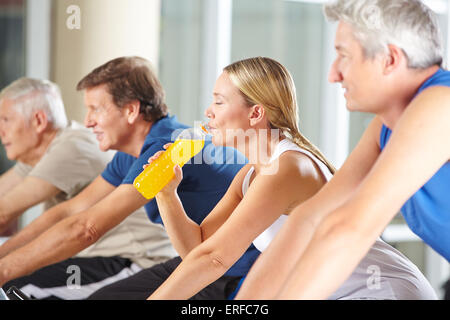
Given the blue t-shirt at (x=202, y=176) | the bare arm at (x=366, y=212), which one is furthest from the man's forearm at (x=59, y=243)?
the bare arm at (x=366, y=212)

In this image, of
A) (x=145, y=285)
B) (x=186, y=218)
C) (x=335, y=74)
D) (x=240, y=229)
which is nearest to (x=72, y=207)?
(x=145, y=285)

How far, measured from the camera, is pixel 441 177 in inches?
31.3

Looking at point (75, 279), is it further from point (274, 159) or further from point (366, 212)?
point (366, 212)

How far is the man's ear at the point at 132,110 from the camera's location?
1525 mm

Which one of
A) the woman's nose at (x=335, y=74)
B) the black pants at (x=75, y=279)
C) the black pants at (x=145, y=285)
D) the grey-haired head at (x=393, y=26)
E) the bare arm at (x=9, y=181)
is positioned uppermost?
the grey-haired head at (x=393, y=26)

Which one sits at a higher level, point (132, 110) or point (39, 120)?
point (132, 110)

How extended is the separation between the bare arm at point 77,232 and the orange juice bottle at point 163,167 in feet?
0.95

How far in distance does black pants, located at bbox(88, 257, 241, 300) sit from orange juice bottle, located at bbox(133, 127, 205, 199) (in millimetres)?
352

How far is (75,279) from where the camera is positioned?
1.79 m

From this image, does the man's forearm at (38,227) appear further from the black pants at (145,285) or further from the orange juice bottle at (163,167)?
the orange juice bottle at (163,167)

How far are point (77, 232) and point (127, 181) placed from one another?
0.56ft

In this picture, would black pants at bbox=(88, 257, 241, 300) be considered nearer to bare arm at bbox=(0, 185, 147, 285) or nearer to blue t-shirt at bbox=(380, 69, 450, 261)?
bare arm at bbox=(0, 185, 147, 285)

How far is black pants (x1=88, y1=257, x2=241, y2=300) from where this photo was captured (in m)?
1.37
